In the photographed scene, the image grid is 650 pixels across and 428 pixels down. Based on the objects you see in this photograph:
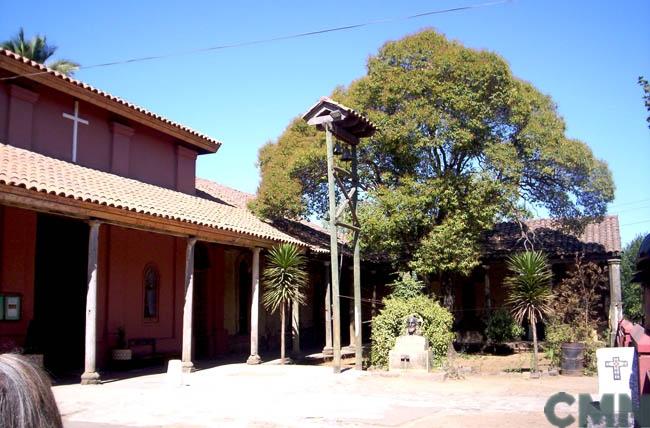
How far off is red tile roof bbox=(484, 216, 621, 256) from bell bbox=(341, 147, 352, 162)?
305 inches

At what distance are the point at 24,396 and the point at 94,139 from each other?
16454 millimetres

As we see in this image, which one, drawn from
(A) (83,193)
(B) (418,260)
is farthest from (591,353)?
(A) (83,193)

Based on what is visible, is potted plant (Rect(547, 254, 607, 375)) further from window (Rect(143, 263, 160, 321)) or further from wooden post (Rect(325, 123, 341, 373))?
window (Rect(143, 263, 160, 321))

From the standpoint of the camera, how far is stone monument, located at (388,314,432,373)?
15375mm

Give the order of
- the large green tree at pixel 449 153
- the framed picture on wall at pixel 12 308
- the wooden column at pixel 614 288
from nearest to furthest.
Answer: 1. the framed picture on wall at pixel 12 308
2. the large green tree at pixel 449 153
3. the wooden column at pixel 614 288

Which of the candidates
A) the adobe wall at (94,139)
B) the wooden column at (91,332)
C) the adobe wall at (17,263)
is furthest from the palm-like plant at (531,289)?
the adobe wall at (17,263)

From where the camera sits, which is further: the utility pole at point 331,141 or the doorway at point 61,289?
the doorway at point 61,289

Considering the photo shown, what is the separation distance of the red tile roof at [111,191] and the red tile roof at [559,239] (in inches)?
347

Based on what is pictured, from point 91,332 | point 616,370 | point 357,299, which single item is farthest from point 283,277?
point 616,370

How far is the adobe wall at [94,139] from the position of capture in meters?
14.4

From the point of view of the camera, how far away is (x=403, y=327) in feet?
54.2

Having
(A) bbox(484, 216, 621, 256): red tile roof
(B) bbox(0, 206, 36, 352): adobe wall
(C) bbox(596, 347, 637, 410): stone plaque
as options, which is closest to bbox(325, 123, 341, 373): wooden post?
(B) bbox(0, 206, 36, 352): adobe wall

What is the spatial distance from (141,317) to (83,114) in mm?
5482

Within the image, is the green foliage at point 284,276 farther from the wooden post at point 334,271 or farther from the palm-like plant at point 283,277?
the wooden post at point 334,271
